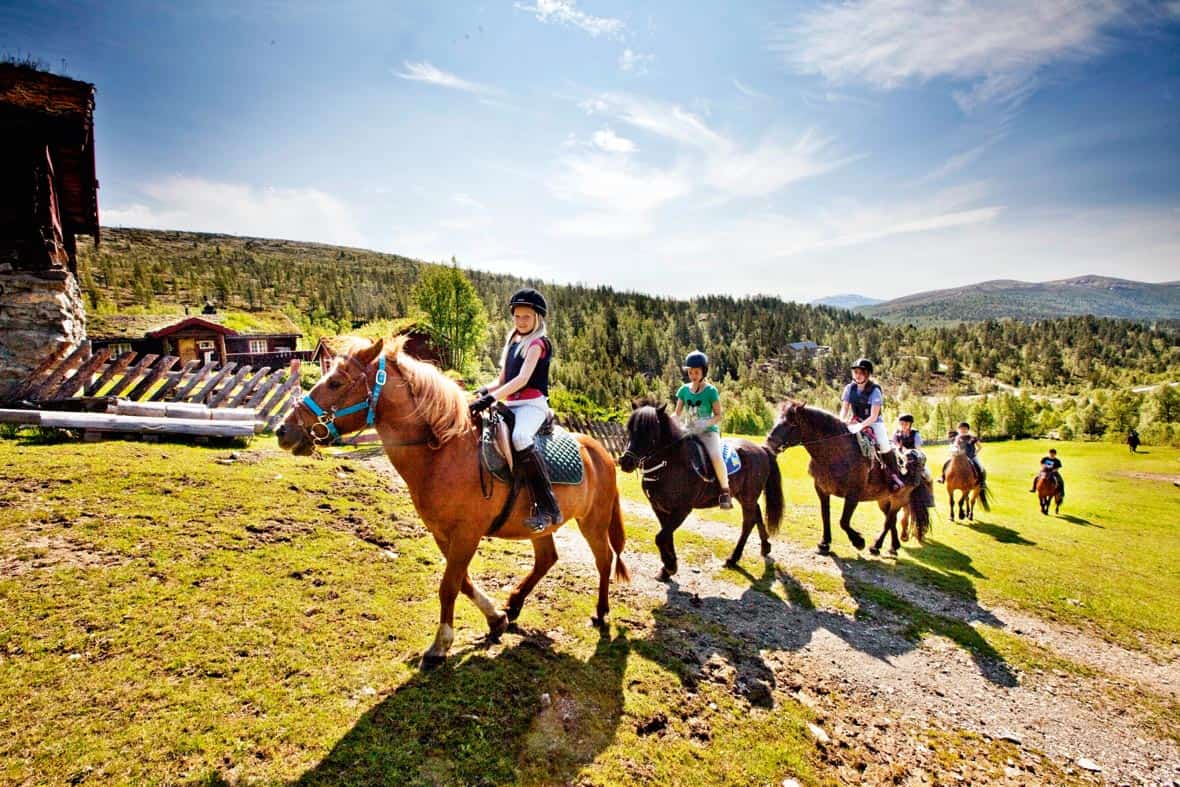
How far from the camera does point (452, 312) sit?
5156 centimetres

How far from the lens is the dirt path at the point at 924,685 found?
4.13 metres

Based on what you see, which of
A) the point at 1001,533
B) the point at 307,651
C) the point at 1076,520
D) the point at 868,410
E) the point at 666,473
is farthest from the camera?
the point at 1076,520

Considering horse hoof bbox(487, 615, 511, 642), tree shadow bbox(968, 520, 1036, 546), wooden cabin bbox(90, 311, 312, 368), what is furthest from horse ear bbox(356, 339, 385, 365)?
wooden cabin bbox(90, 311, 312, 368)

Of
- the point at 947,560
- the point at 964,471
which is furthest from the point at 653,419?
the point at 964,471

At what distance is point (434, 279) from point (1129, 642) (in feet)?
176

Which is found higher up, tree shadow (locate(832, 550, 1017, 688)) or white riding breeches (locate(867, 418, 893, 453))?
white riding breeches (locate(867, 418, 893, 453))

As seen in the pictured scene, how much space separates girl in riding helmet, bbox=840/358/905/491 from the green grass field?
266 cm

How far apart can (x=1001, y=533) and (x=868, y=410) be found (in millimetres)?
6849

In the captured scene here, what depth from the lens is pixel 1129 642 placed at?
650 cm

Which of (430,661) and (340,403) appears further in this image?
(430,661)

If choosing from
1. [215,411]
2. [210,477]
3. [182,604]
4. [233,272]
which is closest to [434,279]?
[215,411]

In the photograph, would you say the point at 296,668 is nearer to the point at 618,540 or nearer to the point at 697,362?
the point at 618,540

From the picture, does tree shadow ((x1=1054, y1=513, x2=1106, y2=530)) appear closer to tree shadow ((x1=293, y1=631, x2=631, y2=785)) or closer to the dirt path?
the dirt path

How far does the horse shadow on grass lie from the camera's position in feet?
16.5
